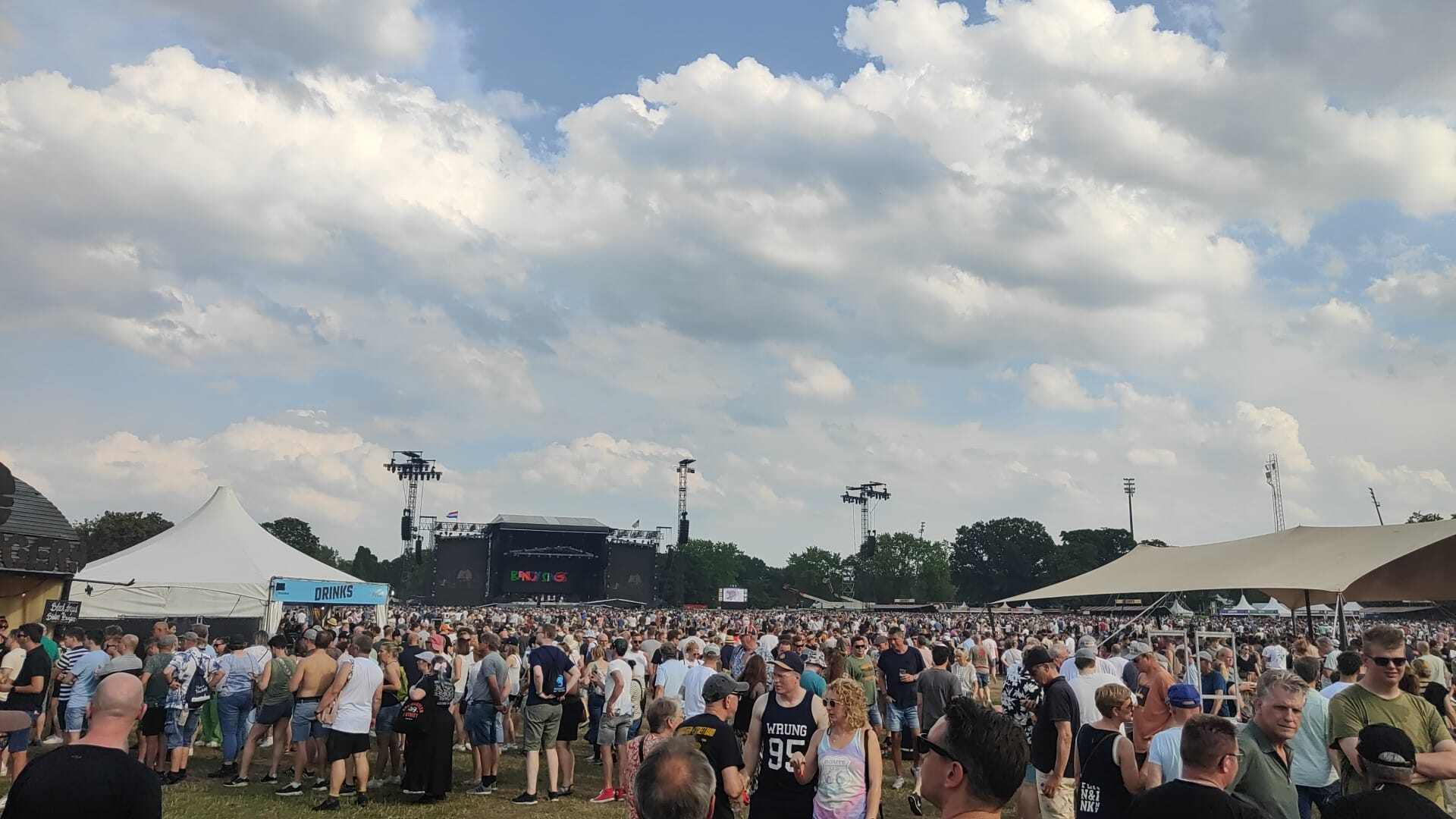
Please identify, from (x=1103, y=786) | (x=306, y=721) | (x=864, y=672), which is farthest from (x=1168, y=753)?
(x=306, y=721)

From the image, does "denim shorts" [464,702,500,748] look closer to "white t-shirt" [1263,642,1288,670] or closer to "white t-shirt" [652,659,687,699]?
"white t-shirt" [652,659,687,699]

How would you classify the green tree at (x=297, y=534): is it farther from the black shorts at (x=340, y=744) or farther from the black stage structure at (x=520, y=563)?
the black shorts at (x=340, y=744)

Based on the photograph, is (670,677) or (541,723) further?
(670,677)

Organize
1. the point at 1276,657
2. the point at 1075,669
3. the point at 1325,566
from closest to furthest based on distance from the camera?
the point at 1075,669 < the point at 1276,657 < the point at 1325,566

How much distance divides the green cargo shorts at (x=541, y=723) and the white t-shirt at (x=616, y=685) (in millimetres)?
659

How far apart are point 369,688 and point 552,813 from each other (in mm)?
2245

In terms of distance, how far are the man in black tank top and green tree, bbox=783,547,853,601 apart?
11216 cm

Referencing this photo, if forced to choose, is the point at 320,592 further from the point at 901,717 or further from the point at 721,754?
the point at 721,754

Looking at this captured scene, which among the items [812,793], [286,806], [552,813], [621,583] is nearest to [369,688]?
[286,806]

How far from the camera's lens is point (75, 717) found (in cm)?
1074

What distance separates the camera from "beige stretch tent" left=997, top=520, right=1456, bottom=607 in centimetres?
1662

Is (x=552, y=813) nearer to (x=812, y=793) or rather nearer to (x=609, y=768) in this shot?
(x=609, y=768)

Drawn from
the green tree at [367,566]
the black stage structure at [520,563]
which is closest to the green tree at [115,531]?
the black stage structure at [520,563]

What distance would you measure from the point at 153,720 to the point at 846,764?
30.1 feet
